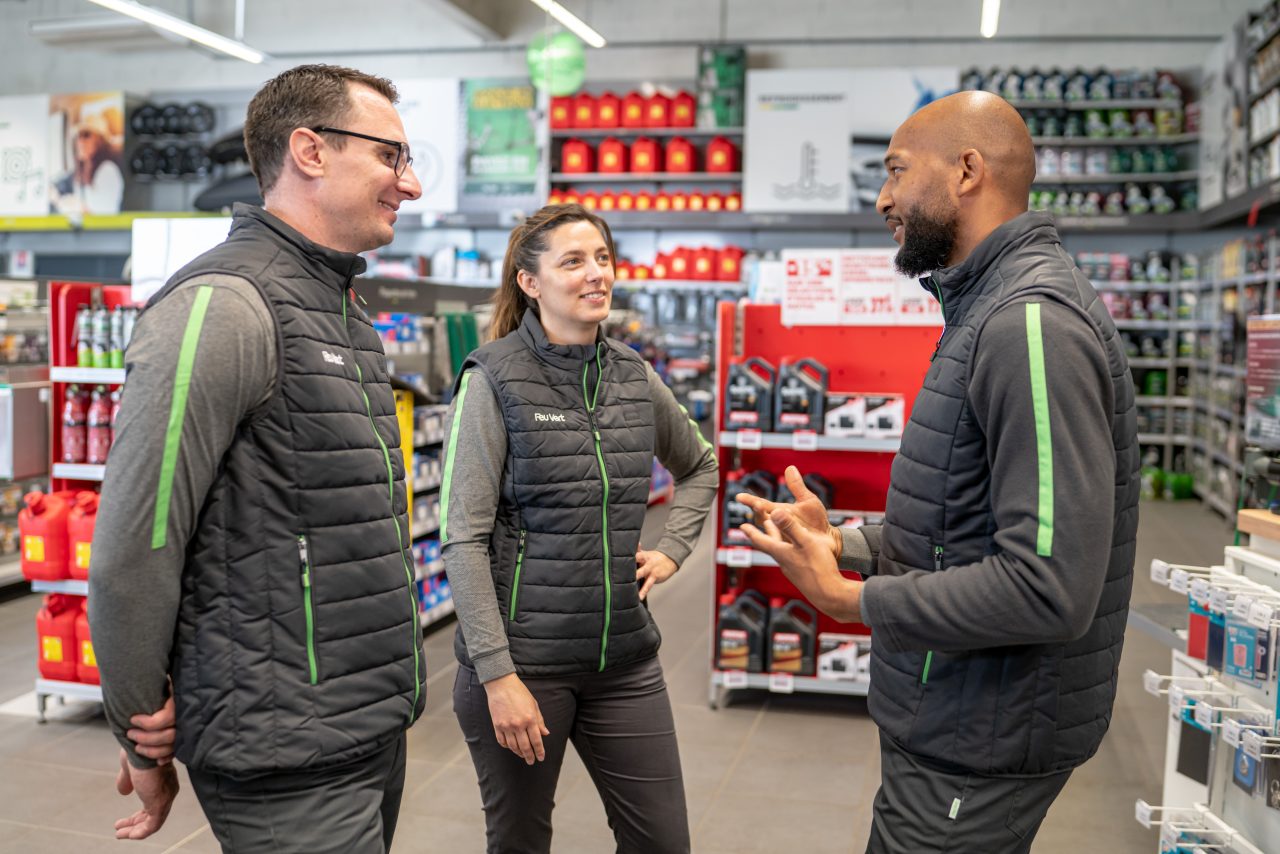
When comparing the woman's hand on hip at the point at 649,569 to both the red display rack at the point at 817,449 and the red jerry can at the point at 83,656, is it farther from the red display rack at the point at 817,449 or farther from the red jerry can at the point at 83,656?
the red jerry can at the point at 83,656

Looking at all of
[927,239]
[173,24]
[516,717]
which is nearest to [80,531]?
[516,717]

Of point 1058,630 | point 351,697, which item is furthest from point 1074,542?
point 351,697

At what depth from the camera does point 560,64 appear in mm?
12352

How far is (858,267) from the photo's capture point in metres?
4.69

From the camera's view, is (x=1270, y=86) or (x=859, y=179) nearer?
(x=1270, y=86)

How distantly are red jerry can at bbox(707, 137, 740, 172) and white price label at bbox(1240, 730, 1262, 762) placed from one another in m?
10.2

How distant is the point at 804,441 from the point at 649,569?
2.21 metres

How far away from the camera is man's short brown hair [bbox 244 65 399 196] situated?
1706 millimetres

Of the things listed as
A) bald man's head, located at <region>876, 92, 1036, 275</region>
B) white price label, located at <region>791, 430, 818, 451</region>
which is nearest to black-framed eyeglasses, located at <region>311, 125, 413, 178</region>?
bald man's head, located at <region>876, 92, 1036, 275</region>

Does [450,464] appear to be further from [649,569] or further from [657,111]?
[657,111]

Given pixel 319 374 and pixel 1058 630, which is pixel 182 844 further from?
pixel 1058 630

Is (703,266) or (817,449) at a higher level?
(703,266)

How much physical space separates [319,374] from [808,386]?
323cm

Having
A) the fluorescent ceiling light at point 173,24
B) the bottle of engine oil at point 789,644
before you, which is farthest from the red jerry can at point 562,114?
the bottle of engine oil at point 789,644
